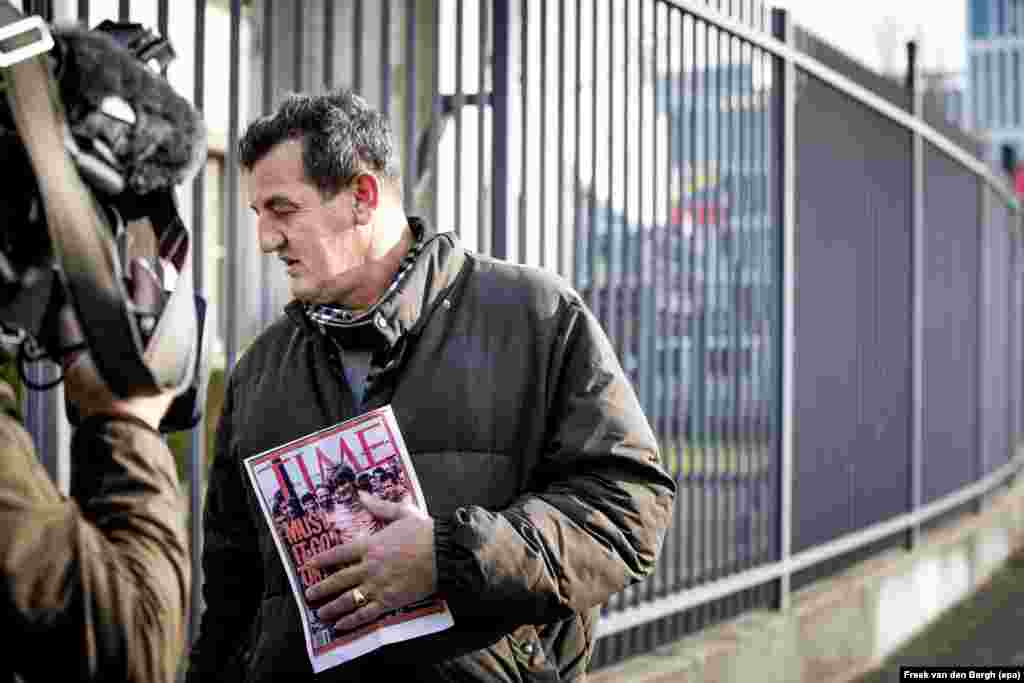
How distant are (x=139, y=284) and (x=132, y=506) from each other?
0.85 ft

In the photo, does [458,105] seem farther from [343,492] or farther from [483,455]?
[343,492]

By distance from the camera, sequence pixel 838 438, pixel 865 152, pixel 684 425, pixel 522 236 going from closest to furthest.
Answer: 1. pixel 522 236
2. pixel 684 425
3. pixel 838 438
4. pixel 865 152

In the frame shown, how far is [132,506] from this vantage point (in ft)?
5.60

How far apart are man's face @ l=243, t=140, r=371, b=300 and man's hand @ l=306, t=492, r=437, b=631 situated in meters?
0.47

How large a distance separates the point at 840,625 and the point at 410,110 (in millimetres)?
3894

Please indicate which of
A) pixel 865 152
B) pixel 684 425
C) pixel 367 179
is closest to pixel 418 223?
pixel 367 179

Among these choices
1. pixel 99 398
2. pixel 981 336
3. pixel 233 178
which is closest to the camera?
pixel 99 398

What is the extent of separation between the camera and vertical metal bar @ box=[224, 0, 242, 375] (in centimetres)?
350

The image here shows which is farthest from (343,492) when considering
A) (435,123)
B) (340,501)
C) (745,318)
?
(745,318)

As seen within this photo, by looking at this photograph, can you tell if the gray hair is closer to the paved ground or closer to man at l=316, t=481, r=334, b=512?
man at l=316, t=481, r=334, b=512

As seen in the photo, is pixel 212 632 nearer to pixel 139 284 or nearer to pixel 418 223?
pixel 418 223

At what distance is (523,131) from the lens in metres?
4.49

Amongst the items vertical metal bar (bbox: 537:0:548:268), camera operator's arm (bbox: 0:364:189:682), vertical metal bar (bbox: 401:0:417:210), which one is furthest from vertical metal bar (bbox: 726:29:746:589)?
camera operator's arm (bbox: 0:364:189:682)
